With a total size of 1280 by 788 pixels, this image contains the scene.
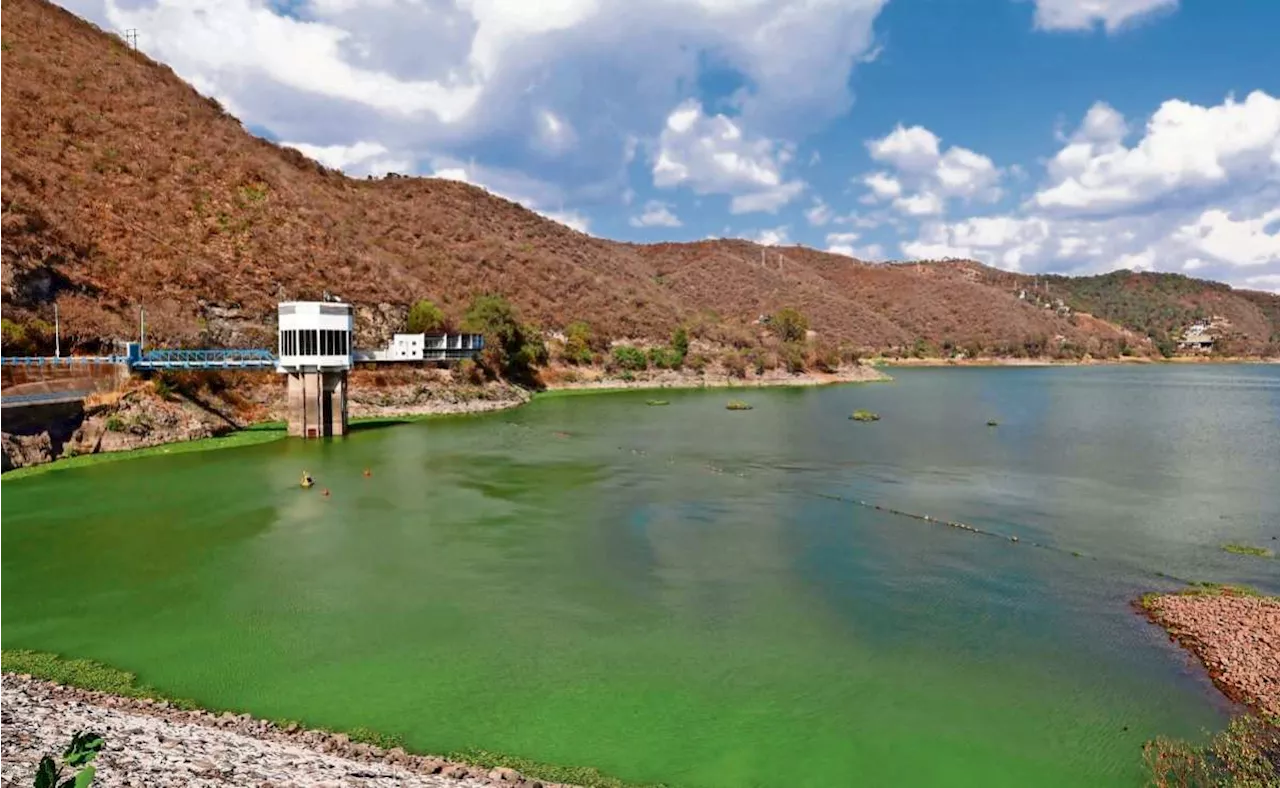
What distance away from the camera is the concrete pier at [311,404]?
5488 cm

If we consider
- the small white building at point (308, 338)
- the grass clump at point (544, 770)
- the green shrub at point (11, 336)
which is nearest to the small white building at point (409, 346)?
the small white building at point (308, 338)

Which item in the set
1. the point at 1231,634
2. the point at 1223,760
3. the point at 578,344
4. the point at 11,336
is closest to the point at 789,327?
the point at 578,344

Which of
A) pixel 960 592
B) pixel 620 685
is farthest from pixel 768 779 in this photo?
pixel 960 592

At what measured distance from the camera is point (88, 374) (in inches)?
1829

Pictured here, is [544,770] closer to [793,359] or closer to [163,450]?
[163,450]

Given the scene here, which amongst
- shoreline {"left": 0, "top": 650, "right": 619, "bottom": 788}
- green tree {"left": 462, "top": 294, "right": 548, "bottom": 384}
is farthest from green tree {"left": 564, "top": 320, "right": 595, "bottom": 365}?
shoreline {"left": 0, "top": 650, "right": 619, "bottom": 788}

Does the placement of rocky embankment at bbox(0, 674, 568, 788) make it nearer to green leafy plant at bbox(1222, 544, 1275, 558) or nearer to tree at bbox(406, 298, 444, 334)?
green leafy plant at bbox(1222, 544, 1275, 558)

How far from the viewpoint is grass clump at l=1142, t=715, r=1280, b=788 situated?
13.8 metres

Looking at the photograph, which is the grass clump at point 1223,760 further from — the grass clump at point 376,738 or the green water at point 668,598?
the grass clump at point 376,738

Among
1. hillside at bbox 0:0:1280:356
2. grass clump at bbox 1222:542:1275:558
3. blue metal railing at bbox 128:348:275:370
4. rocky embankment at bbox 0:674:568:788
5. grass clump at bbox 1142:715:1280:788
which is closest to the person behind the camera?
rocky embankment at bbox 0:674:568:788

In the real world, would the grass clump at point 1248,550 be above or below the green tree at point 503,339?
below

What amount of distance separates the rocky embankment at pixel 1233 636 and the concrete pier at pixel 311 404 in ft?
167

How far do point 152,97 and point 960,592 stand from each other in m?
101

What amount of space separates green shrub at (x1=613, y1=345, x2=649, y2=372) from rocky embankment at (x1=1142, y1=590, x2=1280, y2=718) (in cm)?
9254
